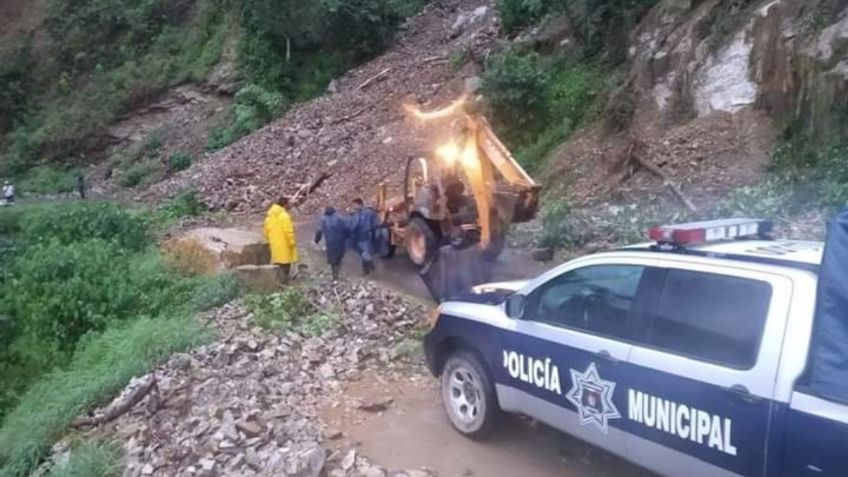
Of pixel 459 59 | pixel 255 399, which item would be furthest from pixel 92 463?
pixel 459 59

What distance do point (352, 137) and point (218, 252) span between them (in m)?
9.80

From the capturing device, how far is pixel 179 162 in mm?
27984

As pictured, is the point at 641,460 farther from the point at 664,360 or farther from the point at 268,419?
the point at 268,419

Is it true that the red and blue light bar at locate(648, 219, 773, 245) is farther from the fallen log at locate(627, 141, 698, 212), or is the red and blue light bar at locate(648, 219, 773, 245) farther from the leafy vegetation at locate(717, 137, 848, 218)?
the fallen log at locate(627, 141, 698, 212)

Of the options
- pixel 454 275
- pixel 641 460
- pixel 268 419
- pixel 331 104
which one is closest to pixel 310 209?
pixel 331 104

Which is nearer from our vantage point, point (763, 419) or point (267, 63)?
point (763, 419)

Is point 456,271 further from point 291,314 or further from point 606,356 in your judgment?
point 606,356

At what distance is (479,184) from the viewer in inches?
487

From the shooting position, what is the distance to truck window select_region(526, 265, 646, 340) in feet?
18.2

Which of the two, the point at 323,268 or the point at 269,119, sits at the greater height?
the point at 269,119

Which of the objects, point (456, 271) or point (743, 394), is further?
point (456, 271)

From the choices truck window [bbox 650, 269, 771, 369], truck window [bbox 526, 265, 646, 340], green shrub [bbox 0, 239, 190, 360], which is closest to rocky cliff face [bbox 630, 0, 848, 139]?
green shrub [bbox 0, 239, 190, 360]

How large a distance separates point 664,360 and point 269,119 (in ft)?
78.9

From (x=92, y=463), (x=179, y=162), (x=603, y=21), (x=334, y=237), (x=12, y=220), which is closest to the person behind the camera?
(x=92, y=463)
